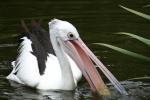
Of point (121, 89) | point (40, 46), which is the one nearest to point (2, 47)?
point (40, 46)

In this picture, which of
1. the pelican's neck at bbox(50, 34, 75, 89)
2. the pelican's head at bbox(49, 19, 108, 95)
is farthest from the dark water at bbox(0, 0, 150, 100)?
the pelican's head at bbox(49, 19, 108, 95)

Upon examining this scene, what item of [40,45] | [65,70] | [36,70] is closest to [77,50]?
[65,70]

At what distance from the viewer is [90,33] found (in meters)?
10.7

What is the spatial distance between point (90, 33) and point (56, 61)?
6.79 feet

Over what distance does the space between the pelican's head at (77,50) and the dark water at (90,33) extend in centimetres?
26

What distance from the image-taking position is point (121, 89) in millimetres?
7117

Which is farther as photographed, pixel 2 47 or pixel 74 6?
pixel 74 6

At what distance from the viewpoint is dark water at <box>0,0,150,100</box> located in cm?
807

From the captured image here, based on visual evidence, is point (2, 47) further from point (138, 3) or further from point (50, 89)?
point (138, 3)

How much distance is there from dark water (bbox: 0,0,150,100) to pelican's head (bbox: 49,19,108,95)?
0.86ft

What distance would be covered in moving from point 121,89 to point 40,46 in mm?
2147

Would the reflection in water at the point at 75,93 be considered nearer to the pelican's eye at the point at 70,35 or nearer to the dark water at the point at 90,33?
the dark water at the point at 90,33

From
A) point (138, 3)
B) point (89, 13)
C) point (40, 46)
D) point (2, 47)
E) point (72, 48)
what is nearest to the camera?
point (72, 48)

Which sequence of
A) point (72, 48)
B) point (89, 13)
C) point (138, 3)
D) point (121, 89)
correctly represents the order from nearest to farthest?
point (121, 89) < point (72, 48) < point (89, 13) < point (138, 3)
